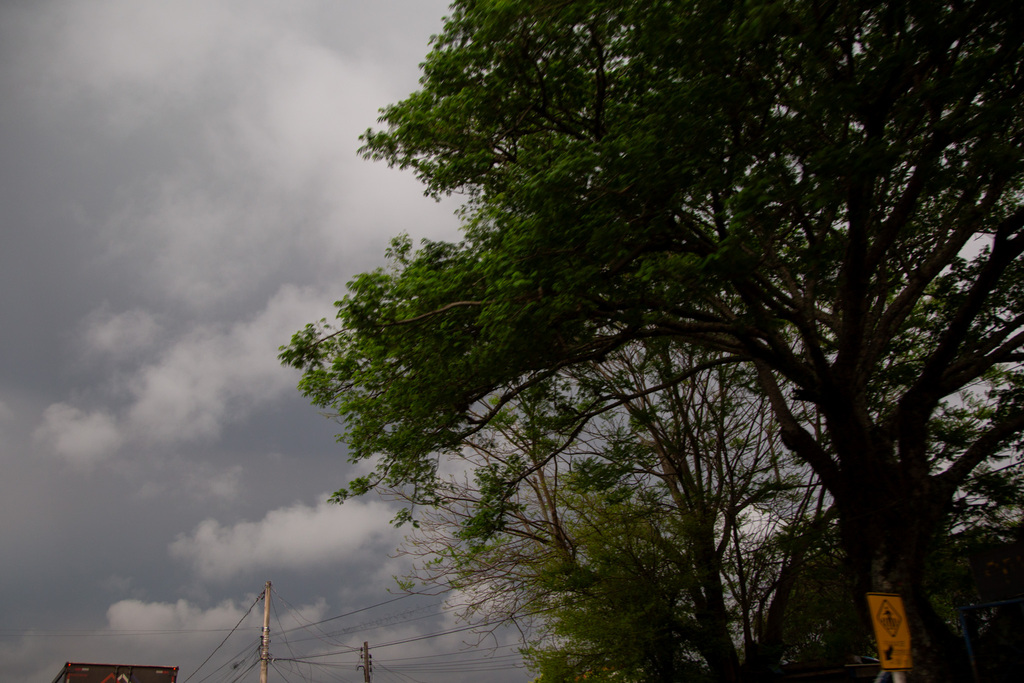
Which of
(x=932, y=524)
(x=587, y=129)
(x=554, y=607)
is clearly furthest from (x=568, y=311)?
(x=554, y=607)

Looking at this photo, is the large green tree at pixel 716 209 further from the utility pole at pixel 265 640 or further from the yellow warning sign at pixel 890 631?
the utility pole at pixel 265 640

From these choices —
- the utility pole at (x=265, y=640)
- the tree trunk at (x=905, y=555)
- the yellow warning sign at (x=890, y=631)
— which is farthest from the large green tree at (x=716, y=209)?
the utility pole at (x=265, y=640)

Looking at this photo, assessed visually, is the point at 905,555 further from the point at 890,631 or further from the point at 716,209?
the point at 716,209

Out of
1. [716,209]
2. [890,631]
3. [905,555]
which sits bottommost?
[890,631]

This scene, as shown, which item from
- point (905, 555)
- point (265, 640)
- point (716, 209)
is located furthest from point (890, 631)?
point (265, 640)

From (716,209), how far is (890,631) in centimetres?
569

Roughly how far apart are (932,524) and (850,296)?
10.3 feet

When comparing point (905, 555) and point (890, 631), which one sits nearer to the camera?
point (890, 631)

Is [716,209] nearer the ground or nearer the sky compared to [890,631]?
nearer the sky

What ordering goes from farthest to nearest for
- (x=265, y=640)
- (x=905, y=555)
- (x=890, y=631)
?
(x=265, y=640) → (x=905, y=555) → (x=890, y=631)

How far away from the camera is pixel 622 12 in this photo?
8.34 m

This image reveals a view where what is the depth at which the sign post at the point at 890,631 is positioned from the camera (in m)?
5.15

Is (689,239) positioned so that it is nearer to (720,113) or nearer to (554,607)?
(720,113)

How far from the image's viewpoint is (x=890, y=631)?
208 inches
